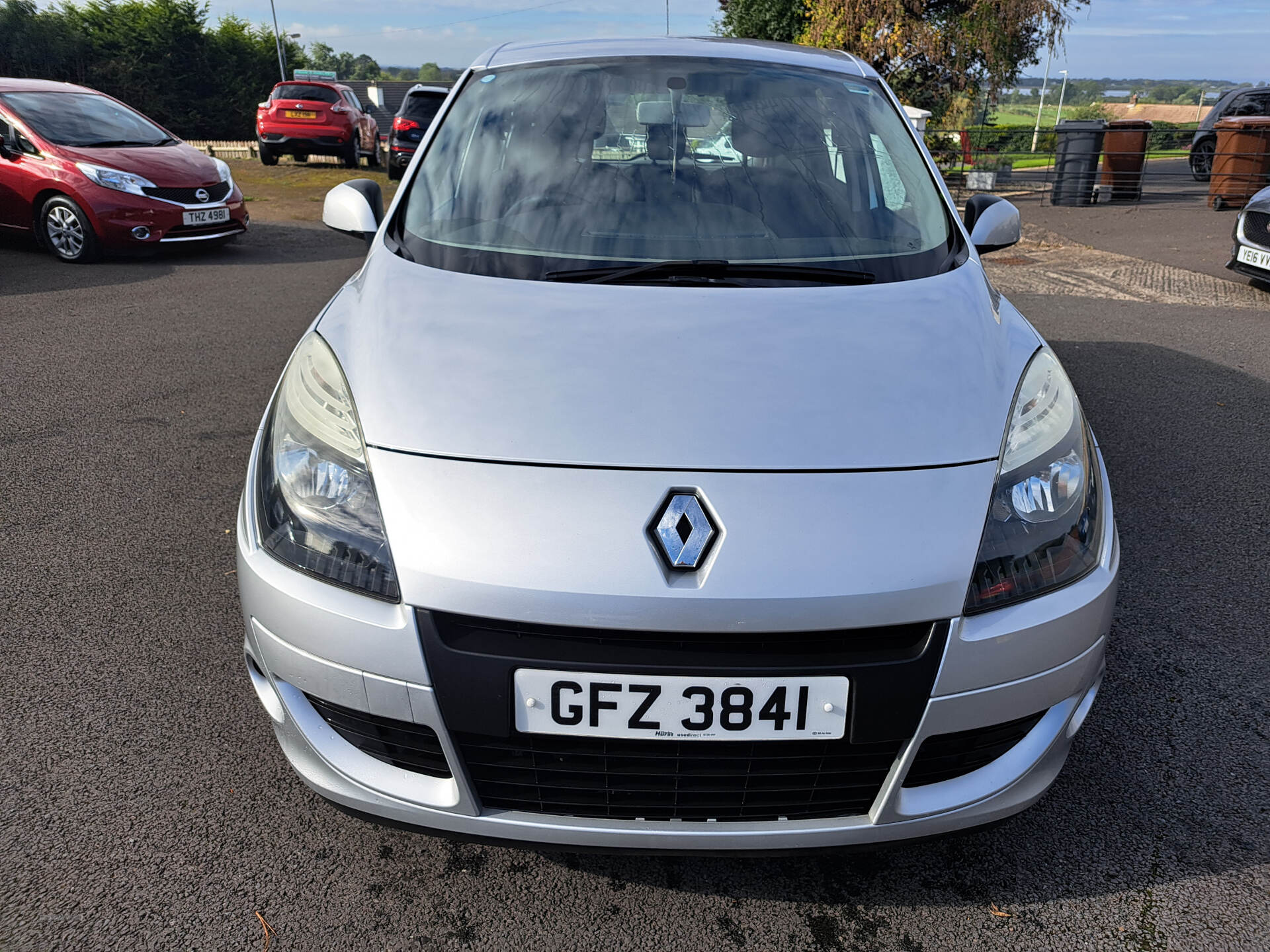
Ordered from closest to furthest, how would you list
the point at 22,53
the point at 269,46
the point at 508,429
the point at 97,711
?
the point at 508,429, the point at 97,711, the point at 22,53, the point at 269,46

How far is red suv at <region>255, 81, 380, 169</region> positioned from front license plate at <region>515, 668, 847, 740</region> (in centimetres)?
1754

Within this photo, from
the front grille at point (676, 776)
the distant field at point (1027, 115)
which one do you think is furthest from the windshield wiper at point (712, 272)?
the distant field at point (1027, 115)

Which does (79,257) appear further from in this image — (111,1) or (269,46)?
(269,46)

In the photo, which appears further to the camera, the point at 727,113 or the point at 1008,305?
the point at 727,113

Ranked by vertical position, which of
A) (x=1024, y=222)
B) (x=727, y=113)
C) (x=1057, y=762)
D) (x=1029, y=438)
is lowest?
(x=1024, y=222)

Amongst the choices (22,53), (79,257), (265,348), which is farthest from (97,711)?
(22,53)

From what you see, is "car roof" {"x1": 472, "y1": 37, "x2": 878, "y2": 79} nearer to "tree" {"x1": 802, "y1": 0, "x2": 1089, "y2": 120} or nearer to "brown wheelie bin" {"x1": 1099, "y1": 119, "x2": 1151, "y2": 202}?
"brown wheelie bin" {"x1": 1099, "y1": 119, "x2": 1151, "y2": 202}

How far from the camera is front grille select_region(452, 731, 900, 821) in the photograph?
161 centimetres

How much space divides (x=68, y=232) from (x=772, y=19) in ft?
60.0

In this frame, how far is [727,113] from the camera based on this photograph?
2.83 meters

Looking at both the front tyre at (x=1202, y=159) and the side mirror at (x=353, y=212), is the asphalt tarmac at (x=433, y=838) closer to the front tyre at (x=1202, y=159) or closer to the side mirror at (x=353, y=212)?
the side mirror at (x=353, y=212)

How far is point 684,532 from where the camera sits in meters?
1.60

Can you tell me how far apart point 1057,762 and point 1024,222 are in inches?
475

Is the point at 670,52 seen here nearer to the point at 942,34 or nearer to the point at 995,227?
the point at 995,227
